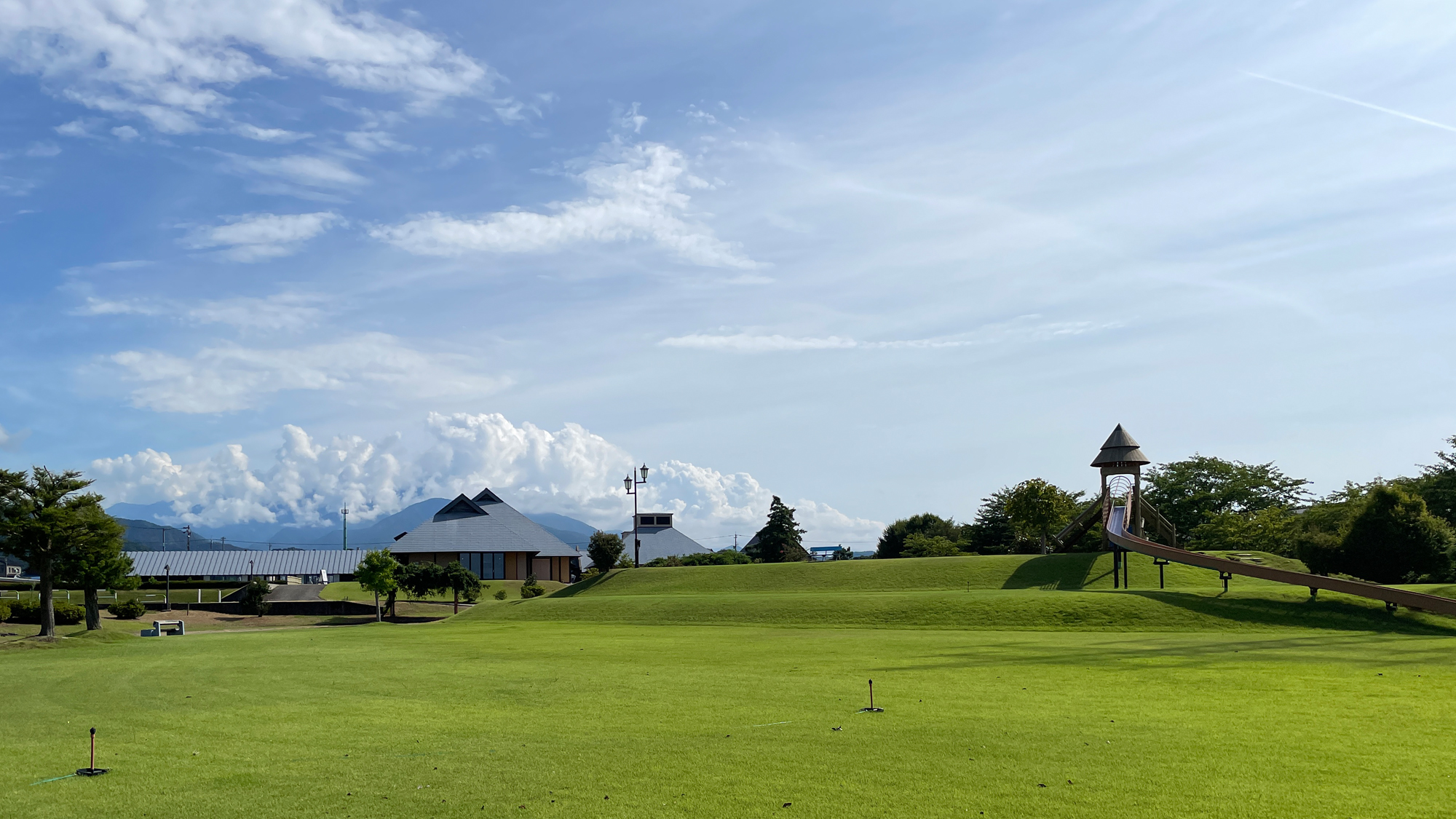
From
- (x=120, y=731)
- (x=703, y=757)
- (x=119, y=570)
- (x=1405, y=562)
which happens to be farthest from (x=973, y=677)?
(x=119, y=570)

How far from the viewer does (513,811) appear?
8586mm

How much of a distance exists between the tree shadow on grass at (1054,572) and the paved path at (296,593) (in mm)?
49905

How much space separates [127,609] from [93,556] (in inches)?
651

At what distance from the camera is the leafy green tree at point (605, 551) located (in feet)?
241

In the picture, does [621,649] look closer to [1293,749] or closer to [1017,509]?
[1293,749]

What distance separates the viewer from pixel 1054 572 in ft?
167

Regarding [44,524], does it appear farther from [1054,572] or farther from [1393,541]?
[1393,541]

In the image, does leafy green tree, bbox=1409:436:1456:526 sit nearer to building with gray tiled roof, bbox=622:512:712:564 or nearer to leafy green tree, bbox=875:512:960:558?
leafy green tree, bbox=875:512:960:558

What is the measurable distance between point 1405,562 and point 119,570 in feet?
190

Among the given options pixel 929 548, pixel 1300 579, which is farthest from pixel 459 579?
pixel 1300 579

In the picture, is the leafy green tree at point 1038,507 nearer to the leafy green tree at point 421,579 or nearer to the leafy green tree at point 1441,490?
the leafy green tree at point 1441,490

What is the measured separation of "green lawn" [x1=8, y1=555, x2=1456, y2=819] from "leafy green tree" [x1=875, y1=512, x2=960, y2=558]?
56.8 m

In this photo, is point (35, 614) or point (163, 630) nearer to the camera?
point (163, 630)

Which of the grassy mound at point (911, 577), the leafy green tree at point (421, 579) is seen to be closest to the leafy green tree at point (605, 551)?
the grassy mound at point (911, 577)
